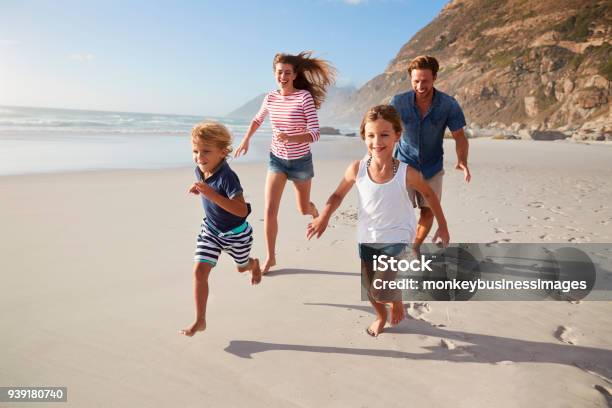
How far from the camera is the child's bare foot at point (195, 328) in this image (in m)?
2.90

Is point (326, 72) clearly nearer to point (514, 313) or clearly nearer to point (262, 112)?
point (262, 112)

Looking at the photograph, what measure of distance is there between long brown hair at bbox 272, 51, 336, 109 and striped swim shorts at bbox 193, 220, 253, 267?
1.97 m

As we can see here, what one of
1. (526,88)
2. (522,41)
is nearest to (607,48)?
(526,88)

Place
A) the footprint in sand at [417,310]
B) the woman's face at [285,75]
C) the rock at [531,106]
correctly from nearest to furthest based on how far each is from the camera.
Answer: the footprint in sand at [417,310] → the woman's face at [285,75] → the rock at [531,106]

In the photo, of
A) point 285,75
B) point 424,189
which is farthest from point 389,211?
point 285,75

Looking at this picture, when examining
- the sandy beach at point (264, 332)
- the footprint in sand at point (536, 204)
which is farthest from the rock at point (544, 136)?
the sandy beach at point (264, 332)

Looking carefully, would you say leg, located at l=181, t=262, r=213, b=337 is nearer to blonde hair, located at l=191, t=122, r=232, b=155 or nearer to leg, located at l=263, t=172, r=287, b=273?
blonde hair, located at l=191, t=122, r=232, b=155

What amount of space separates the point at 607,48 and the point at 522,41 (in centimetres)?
1609

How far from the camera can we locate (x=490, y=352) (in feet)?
9.20

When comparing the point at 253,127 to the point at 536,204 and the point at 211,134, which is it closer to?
the point at 211,134

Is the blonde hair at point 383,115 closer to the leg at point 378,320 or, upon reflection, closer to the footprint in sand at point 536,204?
the leg at point 378,320

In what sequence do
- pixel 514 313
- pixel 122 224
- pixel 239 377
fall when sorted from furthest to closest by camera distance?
1. pixel 122 224
2. pixel 514 313
3. pixel 239 377

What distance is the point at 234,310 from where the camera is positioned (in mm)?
3389

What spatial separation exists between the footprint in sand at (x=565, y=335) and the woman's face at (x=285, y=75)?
3114 mm
